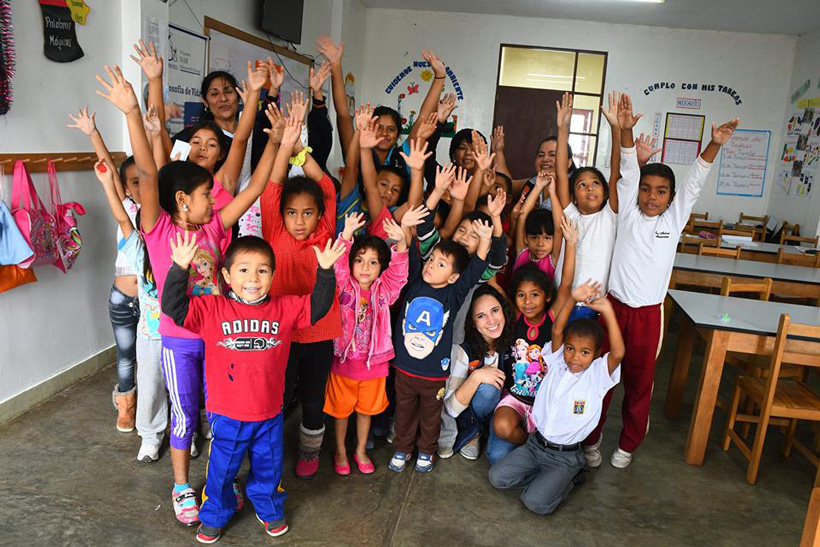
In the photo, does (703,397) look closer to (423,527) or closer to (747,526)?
(747,526)

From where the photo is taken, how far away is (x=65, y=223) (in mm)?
2852

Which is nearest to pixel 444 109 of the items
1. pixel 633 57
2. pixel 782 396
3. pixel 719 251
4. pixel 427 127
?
pixel 427 127

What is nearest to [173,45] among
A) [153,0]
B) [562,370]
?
[153,0]

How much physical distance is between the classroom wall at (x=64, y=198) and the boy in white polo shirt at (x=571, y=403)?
2.11m

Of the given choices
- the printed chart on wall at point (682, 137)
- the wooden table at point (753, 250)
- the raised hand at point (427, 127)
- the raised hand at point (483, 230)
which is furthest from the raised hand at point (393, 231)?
the printed chart on wall at point (682, 137)

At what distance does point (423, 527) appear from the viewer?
226 cm

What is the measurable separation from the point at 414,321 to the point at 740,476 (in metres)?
1.59

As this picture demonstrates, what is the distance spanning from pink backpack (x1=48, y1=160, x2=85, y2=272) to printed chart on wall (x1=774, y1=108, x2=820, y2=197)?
7176mm

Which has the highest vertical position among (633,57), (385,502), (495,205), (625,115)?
(633,57)

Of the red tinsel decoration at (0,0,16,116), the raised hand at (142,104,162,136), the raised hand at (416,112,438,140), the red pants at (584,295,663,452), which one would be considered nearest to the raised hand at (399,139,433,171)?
the raised hand at (416,112,438,140)

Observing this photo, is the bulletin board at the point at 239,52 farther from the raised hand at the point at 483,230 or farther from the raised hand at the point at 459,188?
the raised hand at the point at 483,230

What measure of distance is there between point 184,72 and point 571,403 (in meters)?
3.11

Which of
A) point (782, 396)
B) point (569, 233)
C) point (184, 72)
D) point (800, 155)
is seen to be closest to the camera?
point (569, 233)

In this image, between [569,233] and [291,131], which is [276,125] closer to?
[291,131]
